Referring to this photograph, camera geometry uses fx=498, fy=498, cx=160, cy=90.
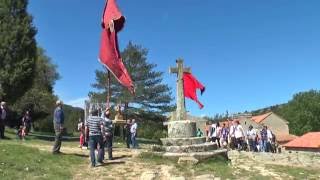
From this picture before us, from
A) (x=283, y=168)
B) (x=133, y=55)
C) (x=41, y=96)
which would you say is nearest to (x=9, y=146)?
(x=283, y=168)

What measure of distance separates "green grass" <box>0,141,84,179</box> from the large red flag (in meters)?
3.67

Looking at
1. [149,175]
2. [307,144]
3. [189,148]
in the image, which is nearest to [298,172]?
[189,148]

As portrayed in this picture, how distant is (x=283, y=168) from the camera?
48.2ft

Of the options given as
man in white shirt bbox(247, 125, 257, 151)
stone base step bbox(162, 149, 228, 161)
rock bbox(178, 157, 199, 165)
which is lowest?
rock bbox(178, 157, 199, 165)

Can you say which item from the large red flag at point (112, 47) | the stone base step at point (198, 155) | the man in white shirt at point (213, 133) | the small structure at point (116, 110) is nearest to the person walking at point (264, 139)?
the man in white shirt at point (213, 133)

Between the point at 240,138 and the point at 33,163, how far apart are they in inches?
542

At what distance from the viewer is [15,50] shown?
32406 millimetres

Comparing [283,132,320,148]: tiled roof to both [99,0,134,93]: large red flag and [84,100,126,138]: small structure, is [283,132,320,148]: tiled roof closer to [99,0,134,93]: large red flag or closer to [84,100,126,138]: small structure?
[84,100,126,138]: small structure

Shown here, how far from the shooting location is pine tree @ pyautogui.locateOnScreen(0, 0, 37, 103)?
31891mm

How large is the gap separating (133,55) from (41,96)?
34.1 feet

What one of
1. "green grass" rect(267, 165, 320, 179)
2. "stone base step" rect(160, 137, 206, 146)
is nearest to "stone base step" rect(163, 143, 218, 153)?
"stone base step" rect(160, 137, 206, 146)

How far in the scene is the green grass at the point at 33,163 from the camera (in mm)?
12422

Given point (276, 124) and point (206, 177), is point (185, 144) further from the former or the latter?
point (276, 124)

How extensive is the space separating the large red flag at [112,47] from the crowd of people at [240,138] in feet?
30.1
